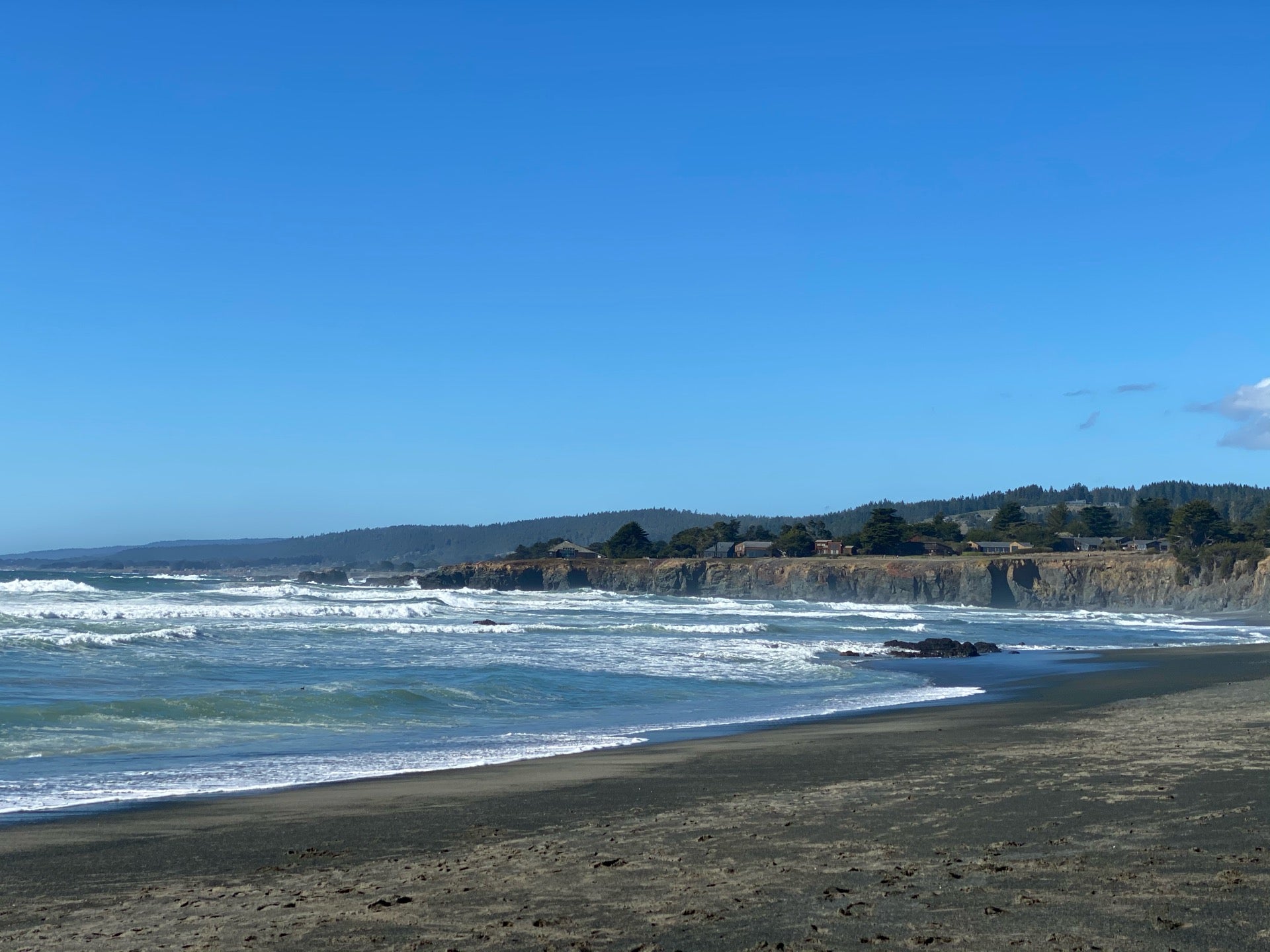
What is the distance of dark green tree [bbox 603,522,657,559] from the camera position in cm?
12812

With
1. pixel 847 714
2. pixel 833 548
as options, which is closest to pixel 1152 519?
pixel 833 548

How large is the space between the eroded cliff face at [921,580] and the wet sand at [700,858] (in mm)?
65268

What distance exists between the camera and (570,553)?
5226 inches

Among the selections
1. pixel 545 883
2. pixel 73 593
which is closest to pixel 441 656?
pixel 545 883

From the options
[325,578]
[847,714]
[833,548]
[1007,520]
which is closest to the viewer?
[847,714]

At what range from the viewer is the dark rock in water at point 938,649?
3353cm

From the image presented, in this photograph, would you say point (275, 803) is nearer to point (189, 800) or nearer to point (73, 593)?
point (189, 800)

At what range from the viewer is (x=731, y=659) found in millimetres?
29250

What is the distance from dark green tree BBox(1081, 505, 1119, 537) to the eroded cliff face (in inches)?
1480

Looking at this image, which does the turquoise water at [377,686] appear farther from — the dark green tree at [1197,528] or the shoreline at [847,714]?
the dark green tree at [1197,528]

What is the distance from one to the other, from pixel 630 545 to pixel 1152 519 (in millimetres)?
58156

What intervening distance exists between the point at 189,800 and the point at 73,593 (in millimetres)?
60873

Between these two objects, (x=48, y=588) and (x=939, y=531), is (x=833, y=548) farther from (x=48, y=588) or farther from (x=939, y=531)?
(x=48, y=588)

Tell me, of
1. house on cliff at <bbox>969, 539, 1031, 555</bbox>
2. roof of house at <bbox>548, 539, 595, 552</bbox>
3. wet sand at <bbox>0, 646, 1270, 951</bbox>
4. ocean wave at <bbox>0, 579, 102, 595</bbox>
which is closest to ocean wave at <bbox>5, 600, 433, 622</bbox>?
ocean wave at <bbox>0, 579, 102, 595</bbox>
